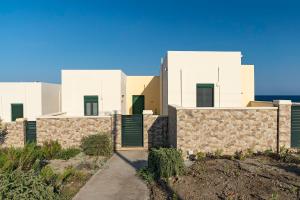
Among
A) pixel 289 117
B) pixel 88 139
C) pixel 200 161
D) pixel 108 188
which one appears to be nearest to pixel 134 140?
pixel 88 139

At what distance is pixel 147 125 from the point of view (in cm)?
1463

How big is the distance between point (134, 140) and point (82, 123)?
3.05 m

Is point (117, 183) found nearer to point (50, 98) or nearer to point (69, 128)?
point (69, 128)

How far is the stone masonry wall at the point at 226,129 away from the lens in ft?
39.2

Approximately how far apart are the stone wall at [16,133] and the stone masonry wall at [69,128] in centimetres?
125

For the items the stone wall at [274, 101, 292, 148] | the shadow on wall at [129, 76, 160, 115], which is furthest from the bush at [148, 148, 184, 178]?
the shadow on wall at [129, 76, 160, 115]

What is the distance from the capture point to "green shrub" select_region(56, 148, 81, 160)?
12.9 m

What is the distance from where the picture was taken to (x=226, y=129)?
→ 12117 mm

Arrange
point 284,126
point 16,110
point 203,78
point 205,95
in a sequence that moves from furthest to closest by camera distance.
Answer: point 16,110, point 205,95, point 203,78, point 284,126

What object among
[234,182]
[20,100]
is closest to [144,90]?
[20,100]

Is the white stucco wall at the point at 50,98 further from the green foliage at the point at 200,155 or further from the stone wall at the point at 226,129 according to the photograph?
the green foliage at the point at 200,155

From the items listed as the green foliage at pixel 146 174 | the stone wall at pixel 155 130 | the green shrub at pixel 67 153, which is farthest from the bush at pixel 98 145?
the green foliage at pixel 146 174

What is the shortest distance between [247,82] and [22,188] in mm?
18173

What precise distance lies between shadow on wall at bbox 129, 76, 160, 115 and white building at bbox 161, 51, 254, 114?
8.68m
